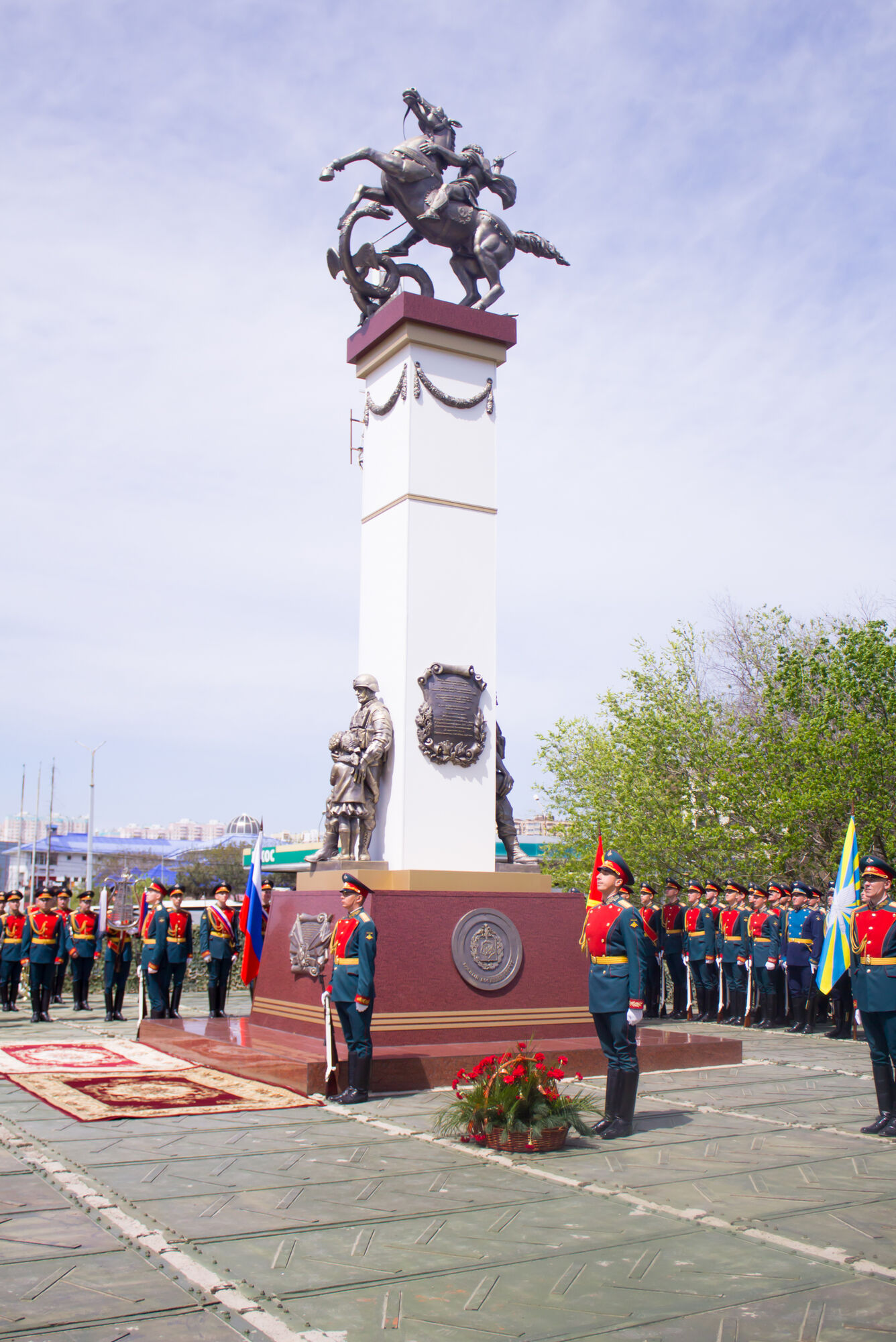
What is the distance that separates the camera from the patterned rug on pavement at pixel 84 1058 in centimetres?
969

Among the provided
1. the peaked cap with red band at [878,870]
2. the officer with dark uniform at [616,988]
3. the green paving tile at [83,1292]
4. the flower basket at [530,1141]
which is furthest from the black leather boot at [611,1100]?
the green paving tile at [83,1292]

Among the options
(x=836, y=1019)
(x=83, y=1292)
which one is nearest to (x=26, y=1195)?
(x=83, y=1292)

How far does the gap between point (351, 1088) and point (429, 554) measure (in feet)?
17.1

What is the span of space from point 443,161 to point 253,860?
848cm

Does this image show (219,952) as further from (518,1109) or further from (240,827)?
(240,827)

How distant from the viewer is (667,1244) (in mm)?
4738

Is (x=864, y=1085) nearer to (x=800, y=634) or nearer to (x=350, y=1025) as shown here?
(x=350, y=1025)

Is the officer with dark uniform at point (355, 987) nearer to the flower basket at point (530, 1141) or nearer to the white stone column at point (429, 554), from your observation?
the flower basket at point (530, 1141)

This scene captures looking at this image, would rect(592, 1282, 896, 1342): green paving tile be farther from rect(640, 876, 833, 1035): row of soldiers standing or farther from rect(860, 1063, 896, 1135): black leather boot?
rect(640, 876, 833, 1035): row of soldiers standing

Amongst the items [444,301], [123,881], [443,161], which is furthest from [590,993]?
[123,881]

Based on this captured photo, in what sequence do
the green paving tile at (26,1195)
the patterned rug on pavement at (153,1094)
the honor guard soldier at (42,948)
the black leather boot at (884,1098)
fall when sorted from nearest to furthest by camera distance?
1. the green paving tile at (26,1195)
2. the black leather boot at (884,1098)
3. the patterned rug on pavement at (153,1094)
4. the honor guard soldier at (42,948)

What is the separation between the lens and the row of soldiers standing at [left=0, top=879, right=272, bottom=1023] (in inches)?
531

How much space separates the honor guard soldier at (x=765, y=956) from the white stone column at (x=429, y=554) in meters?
5.25

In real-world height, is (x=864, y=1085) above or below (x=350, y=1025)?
below
